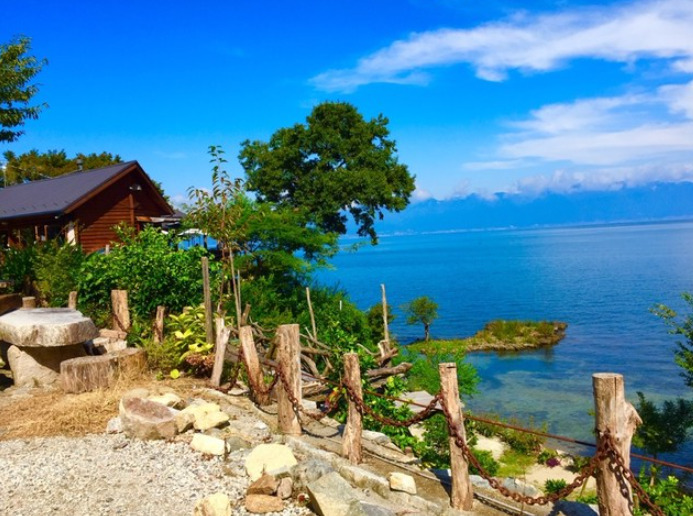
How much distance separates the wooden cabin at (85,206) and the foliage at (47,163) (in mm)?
16167

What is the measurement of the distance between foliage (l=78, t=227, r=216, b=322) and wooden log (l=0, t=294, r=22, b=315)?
1.70 metres

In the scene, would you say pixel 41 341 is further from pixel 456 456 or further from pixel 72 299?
pixel 456 456

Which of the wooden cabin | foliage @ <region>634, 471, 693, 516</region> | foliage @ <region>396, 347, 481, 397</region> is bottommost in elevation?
foliage @ <region>396, 347, 481, 397</region>

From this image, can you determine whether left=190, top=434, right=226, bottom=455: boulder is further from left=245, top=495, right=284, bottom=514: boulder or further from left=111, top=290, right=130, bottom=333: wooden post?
left=111, top=290, right=130, bottom=333: wooden post

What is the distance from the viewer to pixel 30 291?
1653cm

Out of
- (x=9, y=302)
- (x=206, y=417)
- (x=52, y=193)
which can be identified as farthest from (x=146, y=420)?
(x=52, y=193)

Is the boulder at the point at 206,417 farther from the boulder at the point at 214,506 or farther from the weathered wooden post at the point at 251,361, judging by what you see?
the boulder at the point at 214,506

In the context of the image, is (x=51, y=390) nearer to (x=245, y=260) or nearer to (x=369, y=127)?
(x=245, y=260)

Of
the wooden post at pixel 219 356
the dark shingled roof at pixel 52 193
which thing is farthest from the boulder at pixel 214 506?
the dark shingled roof at pixel 52 193

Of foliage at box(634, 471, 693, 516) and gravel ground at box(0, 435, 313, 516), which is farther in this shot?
foliage at box(634, 471, 693, 516)

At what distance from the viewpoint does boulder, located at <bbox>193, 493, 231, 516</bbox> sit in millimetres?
6039

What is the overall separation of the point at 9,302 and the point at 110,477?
9858mm

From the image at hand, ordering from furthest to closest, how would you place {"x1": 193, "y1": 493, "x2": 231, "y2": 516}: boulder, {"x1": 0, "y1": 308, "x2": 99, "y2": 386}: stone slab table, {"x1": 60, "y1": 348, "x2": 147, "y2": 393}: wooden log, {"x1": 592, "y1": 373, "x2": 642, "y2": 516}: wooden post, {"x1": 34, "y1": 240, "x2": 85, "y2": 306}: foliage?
1. {"x1": 34, "y1": 240, "x2": 85, "y2": 306}: foliage
2. {"x1": 0, "y1": 308, "x2": 99, "y2": 386}: stone slab table
3. {"x1": 60, "y1": 348, "x2": 147, "y2": 393}: wooden log
4. {"x1": 193, "y1": 493, "x2": 231, "y2": 516}: boulder
5. {"x1": 592, "y1": 373, "x2": 642, "y2": 516}: wooden post

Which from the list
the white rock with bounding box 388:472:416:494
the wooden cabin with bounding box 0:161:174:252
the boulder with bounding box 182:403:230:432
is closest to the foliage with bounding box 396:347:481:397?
the boulder with bounding box 182:403:230:432
